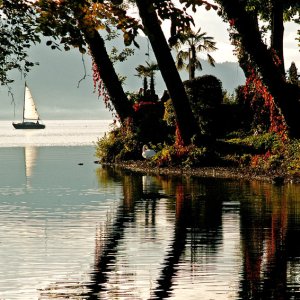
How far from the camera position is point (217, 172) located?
31625mm

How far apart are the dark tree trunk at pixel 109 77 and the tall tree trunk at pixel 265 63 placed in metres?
10.6

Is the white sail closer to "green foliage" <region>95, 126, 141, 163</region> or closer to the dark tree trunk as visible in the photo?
"green foliage" <region>95, 126, 141, 163</region>

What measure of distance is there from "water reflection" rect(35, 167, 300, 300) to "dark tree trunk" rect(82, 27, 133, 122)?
53.1ft

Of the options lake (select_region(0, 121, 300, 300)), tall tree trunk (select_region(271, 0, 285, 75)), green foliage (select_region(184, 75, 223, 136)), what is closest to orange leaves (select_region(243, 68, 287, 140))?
lake (select_region(0, 121, 300, 300))

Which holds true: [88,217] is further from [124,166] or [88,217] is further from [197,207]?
[124,166]

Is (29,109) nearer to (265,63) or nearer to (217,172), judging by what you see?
(217,172)

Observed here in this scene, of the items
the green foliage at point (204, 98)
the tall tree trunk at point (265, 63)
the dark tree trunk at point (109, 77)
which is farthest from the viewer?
the green foliage at point (204, 98)

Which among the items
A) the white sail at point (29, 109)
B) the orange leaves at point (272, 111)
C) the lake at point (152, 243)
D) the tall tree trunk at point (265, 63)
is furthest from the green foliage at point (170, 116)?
the white sail at point (29, 109)

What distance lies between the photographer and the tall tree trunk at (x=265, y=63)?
29281 millimetres

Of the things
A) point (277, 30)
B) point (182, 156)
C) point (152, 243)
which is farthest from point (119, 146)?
point (152, 243)

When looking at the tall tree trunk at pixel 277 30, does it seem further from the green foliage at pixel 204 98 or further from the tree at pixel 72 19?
the tree at pixel 72 19

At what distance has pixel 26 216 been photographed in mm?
18984

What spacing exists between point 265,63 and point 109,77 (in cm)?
1169

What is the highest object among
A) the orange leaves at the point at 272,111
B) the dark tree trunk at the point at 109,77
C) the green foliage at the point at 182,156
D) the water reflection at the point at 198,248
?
the dark tree trunk at the point at 109,77
